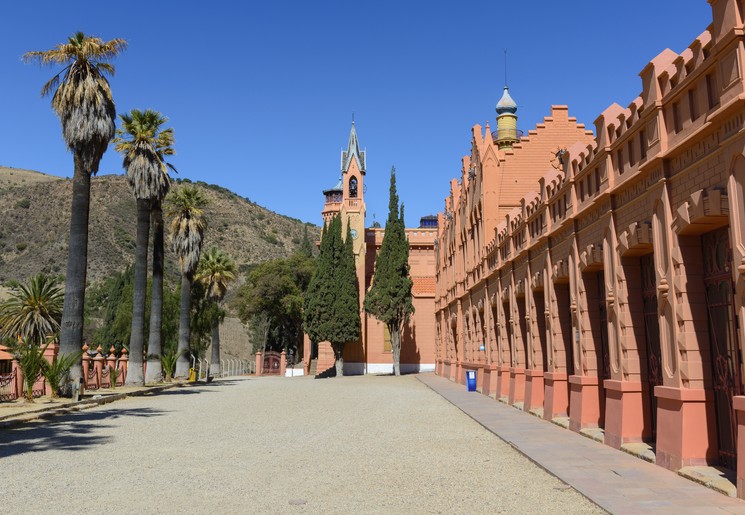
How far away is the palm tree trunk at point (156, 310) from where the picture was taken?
3462 cm

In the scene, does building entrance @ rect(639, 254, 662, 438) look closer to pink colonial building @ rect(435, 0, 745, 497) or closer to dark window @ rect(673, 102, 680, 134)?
pink colonial building @ rect(435, 0, 745, 497)

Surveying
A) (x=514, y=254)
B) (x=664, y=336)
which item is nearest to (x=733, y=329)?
(x=664, y=336)

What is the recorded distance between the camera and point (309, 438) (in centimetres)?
1388

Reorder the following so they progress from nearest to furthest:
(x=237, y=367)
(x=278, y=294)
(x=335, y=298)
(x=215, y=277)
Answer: (x=335, y=298), (x=215, y=277), (x=278, y=294), (x=237, y=367)

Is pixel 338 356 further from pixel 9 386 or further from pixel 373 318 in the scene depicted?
pixel 9 386

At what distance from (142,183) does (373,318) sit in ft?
83.9

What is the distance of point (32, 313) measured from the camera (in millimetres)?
42531

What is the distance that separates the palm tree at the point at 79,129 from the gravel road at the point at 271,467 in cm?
717

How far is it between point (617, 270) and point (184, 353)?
33342 millimetres

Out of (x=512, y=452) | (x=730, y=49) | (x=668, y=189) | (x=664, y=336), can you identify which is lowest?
(x=512, y=452)

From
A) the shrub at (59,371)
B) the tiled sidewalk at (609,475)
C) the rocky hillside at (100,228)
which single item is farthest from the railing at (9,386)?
the rocky hillside at (100,228)

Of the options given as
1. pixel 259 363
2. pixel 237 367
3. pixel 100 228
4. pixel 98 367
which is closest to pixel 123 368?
pixel 98 367

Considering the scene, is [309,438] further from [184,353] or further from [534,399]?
[184,353]

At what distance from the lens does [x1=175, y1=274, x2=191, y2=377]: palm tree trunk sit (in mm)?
39969
